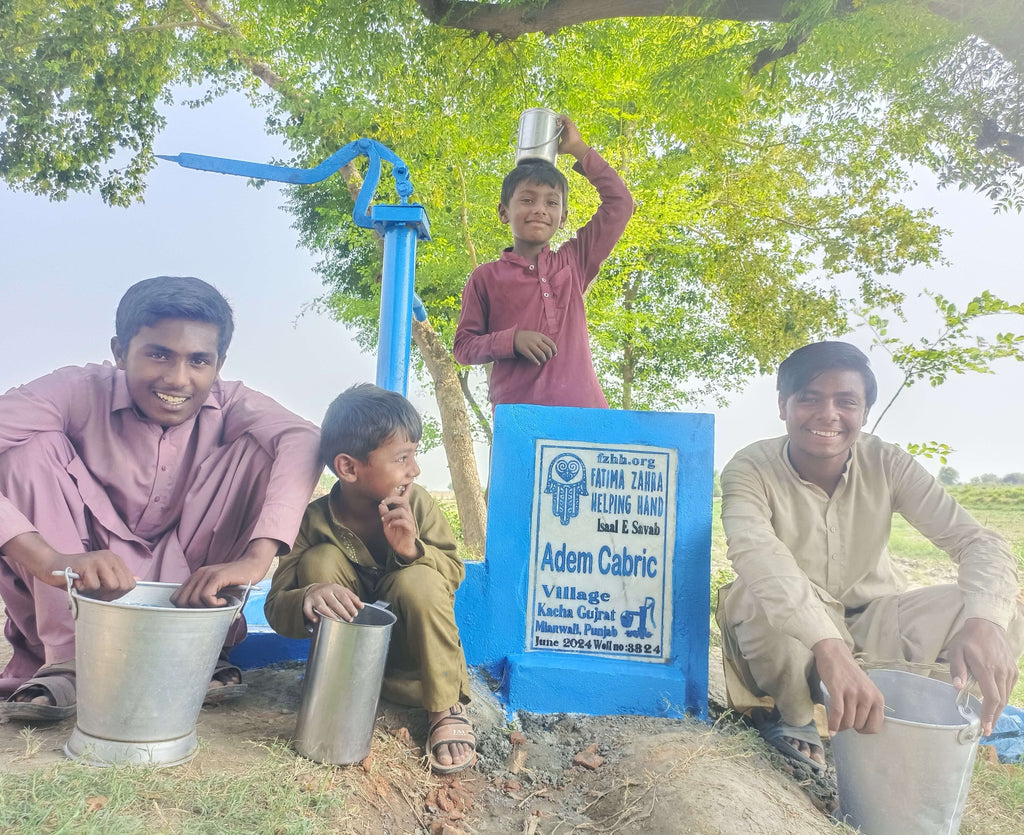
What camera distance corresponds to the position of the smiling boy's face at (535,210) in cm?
355

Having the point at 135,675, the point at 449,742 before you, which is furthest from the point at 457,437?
the point at 135,675

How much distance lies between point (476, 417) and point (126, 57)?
651cm

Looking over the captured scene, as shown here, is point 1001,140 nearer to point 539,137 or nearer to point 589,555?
point 539,137

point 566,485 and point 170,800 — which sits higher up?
point 566,485

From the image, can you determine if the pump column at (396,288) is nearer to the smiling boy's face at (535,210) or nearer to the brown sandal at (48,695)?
the smiling boy's face at (535,210)

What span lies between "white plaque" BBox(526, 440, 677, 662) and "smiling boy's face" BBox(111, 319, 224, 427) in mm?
A: 1326

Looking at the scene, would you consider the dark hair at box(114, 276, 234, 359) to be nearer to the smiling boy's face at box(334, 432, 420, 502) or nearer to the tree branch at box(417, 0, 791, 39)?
the smiling boy's face at box(334, 432, 420, 502)

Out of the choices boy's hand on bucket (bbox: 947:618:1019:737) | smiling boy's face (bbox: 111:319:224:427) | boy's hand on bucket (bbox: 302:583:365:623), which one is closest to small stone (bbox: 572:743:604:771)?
boy's hand on bucket (bbox: 302:583:365:623)

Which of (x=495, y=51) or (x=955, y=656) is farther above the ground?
(x=495, y=51)

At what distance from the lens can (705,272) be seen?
9.16 meters

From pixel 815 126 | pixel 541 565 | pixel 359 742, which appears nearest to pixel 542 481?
pixel 541 565

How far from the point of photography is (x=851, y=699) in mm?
2098

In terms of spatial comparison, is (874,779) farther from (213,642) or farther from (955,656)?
(213,642)

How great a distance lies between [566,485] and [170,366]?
5.09 ft
